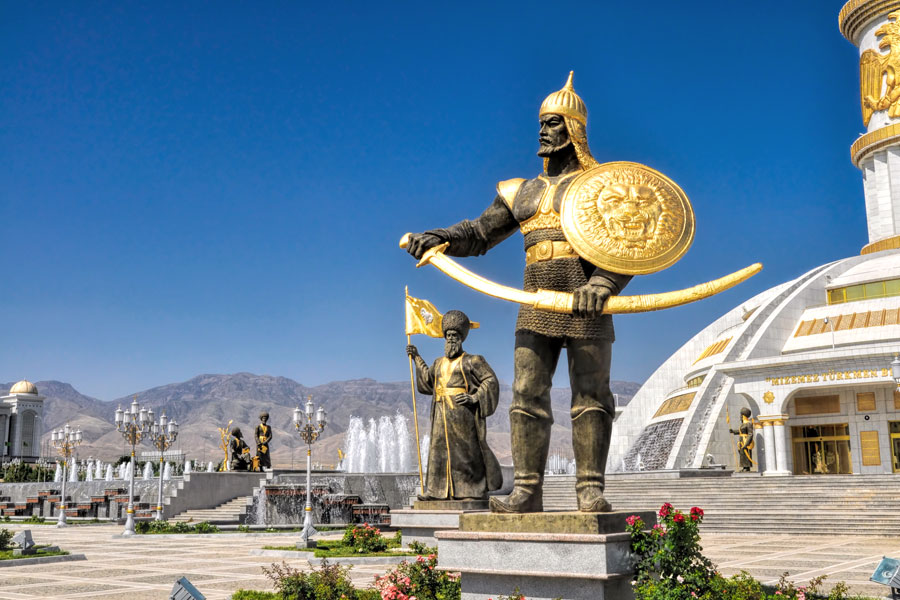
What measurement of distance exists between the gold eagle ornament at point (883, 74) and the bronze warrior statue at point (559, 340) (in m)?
40.0

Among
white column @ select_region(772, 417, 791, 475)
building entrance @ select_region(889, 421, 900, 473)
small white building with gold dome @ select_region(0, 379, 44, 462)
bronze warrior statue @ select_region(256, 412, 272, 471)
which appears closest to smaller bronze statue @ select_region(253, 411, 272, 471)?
bronze warrior statue @ select_region(256, 412, 272, 471)

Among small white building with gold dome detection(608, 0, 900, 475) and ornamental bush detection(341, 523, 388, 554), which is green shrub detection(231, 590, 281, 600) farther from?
small white building with gold dome detection(608, 0, 900, 475)

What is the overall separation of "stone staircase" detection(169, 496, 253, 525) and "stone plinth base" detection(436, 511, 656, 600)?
52.6 ft

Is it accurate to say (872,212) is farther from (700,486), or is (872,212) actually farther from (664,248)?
(664,248)

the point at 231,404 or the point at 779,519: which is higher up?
the point at 231,404

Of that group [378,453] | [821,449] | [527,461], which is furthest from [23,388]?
[527,461]

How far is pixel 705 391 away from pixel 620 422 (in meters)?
8.91

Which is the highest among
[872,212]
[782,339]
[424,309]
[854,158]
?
[854,158]

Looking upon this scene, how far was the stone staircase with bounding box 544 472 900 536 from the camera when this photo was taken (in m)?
16.7

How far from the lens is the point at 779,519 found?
17.6 m

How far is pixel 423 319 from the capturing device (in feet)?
34.4

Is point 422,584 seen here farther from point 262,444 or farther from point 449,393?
point 262,444

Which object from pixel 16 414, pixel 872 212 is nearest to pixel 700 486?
pixel 872 212

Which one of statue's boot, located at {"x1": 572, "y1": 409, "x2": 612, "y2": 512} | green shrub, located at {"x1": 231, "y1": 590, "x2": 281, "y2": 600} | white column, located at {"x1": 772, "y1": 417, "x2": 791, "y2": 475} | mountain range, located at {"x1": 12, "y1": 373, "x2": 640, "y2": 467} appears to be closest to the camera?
statue's boot, located at {"x1": 572, "y1": 409, "x2": 612, "y2": 512}
